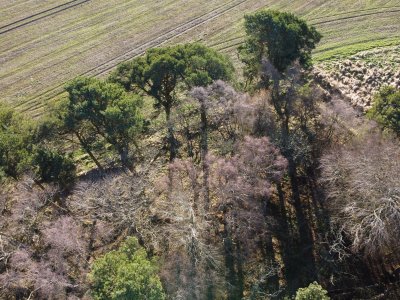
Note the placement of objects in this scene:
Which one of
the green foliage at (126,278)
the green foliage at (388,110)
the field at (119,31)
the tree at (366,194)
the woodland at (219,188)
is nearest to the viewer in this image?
the green foliage at (126,278)

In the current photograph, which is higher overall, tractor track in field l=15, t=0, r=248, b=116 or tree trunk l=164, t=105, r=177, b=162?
tractor track in field l=15, t=0, r=248, b=116

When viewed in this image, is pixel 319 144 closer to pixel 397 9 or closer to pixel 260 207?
pixel 260 207

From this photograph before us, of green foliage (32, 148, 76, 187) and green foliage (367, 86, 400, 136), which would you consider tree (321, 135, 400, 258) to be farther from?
green foliage (32, 148, 76, 187)

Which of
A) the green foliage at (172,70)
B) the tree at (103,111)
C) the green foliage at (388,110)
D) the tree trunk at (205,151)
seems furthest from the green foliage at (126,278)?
the green foliage at (388,110)

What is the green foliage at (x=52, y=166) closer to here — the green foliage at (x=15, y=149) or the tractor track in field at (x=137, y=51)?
the green foliage at (x=15, y=149)


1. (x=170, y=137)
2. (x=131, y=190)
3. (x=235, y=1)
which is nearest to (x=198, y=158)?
(x=170, y=137)

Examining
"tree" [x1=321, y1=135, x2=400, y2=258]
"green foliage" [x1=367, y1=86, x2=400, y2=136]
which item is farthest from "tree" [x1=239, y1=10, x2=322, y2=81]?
"tree" [x1=321, y1=135, x2=400, y2=258]
